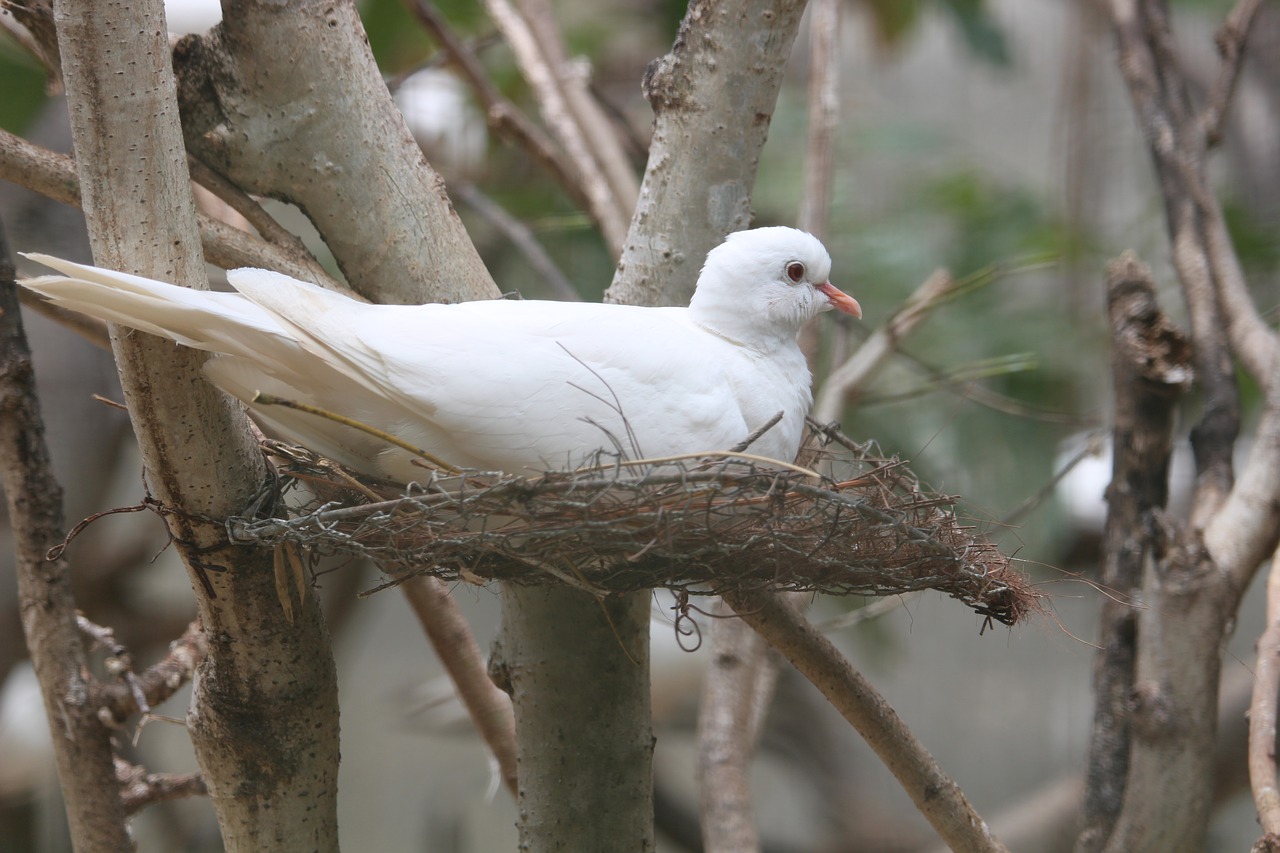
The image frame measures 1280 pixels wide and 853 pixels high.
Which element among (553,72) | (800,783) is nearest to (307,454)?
(553,72)

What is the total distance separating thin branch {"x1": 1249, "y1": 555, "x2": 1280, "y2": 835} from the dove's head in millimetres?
812

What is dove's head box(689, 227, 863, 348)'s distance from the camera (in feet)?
5.60

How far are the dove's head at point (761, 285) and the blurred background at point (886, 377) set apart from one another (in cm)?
75

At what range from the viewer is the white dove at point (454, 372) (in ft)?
3.98

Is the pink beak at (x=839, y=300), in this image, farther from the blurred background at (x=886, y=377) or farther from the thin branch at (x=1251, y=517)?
the thin branch at (x=1251, y=517)

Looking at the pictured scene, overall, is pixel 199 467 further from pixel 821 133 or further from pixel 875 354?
pixel 821 133

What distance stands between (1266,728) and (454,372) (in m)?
1.25

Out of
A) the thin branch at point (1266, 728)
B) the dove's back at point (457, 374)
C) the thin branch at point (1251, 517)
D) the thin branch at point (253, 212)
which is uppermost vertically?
the thin branch at point (253, 212)

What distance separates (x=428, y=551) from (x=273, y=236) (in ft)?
2.35

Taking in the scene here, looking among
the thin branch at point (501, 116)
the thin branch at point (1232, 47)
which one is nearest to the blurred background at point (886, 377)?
the thin branch at point (501, 116)

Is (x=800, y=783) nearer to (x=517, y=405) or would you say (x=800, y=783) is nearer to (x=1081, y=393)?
(x=1081, y=393)

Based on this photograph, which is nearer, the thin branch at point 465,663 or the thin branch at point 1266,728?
the thin branch at point 1266,728

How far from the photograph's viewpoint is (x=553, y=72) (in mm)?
2855

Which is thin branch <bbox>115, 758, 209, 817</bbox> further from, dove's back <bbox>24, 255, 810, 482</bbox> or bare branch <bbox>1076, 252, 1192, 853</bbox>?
bare branch <bbox>1076, 252, 1192, 853</bbox>
